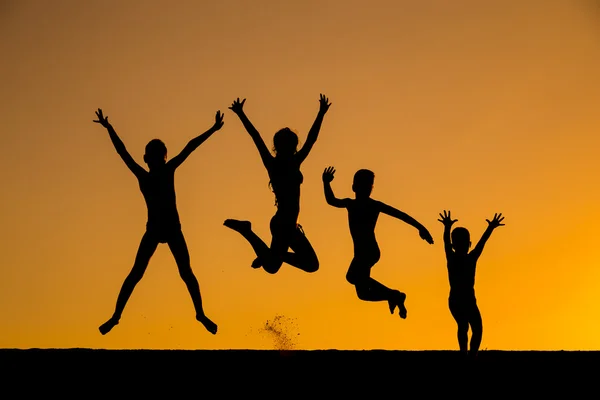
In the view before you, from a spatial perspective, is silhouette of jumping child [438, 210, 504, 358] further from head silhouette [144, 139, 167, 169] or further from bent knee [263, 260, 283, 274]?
head silhouette [144, 139, 167, 169]

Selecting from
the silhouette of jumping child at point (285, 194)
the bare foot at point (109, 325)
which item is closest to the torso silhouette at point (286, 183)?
the silhouette of jumping child at point (285, 194)

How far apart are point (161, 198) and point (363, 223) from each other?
2.86 m

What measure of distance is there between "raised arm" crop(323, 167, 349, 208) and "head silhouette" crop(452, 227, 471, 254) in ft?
5.23

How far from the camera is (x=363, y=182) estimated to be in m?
14.1

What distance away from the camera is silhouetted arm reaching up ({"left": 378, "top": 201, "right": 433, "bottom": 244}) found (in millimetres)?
13914

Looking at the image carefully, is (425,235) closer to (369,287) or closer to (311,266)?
(369,287)

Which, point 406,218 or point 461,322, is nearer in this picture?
point 461,322

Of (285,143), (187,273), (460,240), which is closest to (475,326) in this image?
(460,240)

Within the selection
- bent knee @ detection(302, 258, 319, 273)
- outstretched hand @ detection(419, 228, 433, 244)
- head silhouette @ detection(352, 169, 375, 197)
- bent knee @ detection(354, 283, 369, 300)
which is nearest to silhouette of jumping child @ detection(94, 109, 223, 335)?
bent knee @ detection(302, 258, 319, 273)

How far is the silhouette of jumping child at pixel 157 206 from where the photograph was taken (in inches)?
520
